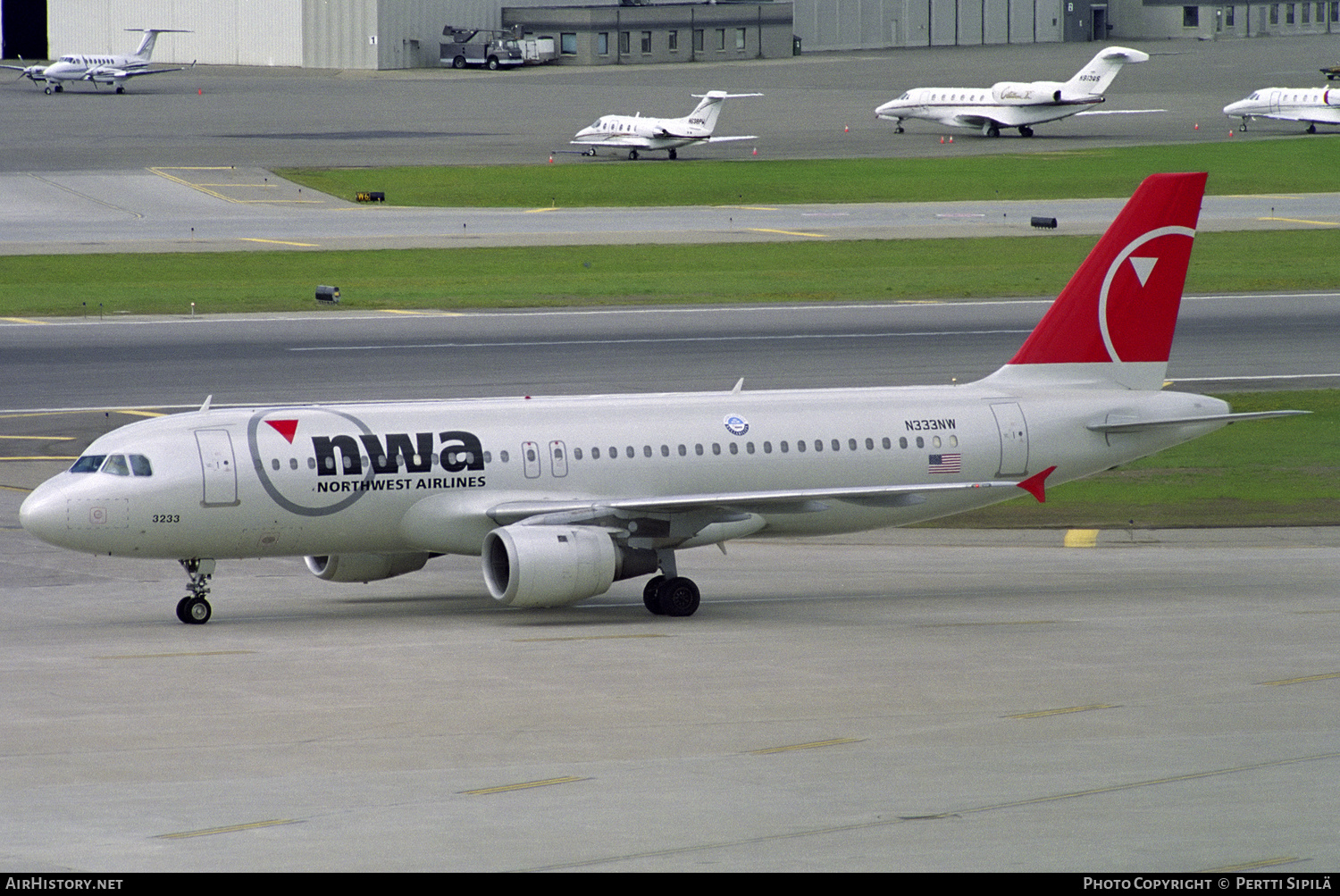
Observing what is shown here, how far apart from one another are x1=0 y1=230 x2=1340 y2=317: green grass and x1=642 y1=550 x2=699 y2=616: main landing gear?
1615 inches

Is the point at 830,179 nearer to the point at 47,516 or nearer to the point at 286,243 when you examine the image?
the point at 286,243

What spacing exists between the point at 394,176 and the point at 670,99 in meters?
48.5

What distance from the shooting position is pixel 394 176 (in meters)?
111

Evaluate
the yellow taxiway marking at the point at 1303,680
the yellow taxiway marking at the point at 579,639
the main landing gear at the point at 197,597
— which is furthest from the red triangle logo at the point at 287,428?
the yellow taxiway marking at the point at 1303,680

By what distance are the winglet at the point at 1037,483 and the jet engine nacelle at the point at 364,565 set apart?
10.8 metres

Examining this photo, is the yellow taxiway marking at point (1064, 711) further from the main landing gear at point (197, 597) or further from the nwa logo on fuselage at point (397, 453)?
the main landing gear at point (197, 597)

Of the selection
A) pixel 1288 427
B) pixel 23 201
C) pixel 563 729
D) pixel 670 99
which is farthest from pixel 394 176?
pixel 563 729

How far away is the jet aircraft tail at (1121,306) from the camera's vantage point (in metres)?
35.9

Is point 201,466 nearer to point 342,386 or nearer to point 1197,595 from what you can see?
point 1197,595

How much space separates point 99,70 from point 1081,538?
5534 inches

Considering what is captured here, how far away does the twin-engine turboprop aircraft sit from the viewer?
3011cm

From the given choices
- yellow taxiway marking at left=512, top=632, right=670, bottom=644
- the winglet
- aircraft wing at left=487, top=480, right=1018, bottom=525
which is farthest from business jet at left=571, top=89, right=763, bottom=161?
yellow taxiway marking at left=512, top=632, right=670, bottom=644

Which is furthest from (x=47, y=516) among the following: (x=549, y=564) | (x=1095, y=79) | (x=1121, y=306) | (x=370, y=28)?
(x=370, y=28)

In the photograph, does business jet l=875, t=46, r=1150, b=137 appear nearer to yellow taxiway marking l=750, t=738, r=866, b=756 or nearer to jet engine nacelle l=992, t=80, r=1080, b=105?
jet engine nacelle l=992, t=80, r=1080, b=105
